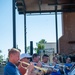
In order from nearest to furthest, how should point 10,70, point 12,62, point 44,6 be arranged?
point 10,70 → point 12,62 → point 44,6

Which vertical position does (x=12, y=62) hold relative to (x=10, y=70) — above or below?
above

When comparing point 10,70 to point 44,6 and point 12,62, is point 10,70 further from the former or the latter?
point 44,6

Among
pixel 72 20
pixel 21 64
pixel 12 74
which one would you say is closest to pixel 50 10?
pixel 72 20

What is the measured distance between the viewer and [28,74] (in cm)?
569

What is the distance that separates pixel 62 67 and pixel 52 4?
13.2 meters

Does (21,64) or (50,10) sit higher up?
(50,10)

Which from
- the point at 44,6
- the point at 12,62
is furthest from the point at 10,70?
the point at 44,6

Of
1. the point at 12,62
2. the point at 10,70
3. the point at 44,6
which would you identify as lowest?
the point at 10,70

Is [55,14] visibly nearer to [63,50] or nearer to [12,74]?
[63,50]

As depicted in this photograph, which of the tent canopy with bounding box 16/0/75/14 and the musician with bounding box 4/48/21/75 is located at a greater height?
the tent canopy with bounding box 16/0/75/14

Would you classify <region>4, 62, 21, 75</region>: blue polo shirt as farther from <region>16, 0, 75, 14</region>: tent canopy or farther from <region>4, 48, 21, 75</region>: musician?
<region>16, 0, 75, 14</region>: tent canopy

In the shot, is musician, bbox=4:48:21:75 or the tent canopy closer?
musician, bbox=4:48:21:75

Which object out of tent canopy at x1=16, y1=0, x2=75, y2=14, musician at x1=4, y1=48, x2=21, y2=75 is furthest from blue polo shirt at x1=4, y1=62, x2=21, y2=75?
tent canopy at x1=16, y1=0, x2=75, y2=14

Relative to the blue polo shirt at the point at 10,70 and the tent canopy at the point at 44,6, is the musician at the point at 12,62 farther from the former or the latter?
the tent canopy at the point at 44,6
